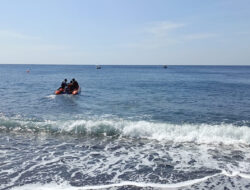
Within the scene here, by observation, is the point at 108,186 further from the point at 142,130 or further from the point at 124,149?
the point at 142,130

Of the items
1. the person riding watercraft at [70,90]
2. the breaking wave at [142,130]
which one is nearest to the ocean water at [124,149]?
the breaking wave at [142,130]

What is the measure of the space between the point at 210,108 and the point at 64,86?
54.0ft

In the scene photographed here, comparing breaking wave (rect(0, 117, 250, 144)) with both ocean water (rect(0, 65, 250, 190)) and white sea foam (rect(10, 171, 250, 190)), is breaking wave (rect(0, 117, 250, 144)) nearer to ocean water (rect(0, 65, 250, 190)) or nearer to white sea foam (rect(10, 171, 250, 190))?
ocean water (rect(0, 65, 250, 190))

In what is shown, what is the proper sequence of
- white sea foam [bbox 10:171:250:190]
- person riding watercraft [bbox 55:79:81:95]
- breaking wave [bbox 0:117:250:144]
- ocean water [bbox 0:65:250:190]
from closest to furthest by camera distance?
1. white sea foam [bbox 10:171:250:190]
2. ocean water [bbox 0:65:250:190]
3. breaking wave [bbox 0:117:250:144]
4. person riding watercraft [bbox 55:79:81:95]

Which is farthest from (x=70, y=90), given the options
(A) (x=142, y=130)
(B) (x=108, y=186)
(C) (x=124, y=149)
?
(B) (x=108, y=186)

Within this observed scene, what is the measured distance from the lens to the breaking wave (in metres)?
11.4

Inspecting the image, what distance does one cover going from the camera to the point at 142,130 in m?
12.1

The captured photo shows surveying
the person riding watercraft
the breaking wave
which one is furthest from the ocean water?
the person riding watercraft

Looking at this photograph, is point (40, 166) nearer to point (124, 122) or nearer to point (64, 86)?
point (124, 122)

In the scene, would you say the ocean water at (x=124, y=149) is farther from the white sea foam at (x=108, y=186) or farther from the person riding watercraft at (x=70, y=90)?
the person riding watercraft at (x=70, y=90)

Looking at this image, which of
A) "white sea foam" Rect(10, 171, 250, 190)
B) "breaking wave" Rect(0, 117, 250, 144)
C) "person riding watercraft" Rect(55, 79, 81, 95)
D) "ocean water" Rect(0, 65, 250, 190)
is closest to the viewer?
"white sea foam" Rect(10, 171, 250, 190)

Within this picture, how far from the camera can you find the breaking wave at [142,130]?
1135 cm

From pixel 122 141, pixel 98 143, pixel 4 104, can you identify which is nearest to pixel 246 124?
pixel 122 141

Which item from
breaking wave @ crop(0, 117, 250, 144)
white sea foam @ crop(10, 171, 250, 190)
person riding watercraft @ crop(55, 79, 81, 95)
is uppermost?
person riding watercraft @ crop(55, 79, 81, 95)
